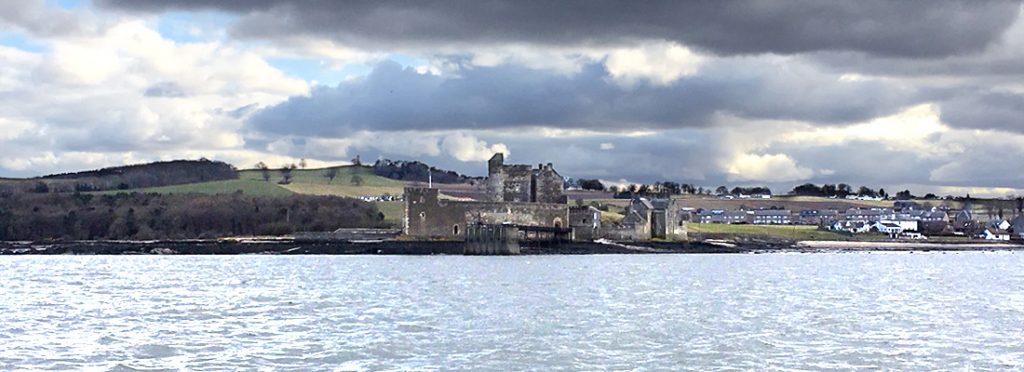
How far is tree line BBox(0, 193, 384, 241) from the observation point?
89.2m

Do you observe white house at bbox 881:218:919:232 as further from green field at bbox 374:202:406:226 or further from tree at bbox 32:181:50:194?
tree at bbox 32:181:50:194

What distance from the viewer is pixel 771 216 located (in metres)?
144

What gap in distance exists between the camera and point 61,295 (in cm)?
3697

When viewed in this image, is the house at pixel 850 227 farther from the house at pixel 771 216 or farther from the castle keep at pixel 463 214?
the castle keep at pixel 463 214

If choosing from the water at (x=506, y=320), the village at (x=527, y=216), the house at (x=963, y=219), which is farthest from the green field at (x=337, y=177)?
the water at (x=506, y=320)

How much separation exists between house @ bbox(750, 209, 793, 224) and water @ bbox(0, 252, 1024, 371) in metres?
89.3

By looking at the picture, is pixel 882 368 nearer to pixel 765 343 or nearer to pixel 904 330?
pixel 765 343

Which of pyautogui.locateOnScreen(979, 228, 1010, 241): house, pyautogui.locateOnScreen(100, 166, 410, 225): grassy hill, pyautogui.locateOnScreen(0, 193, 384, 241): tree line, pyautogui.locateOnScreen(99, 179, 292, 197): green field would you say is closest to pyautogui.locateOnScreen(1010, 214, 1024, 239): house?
pyautogui.locateOnScreen(979, 228, 1010, 241): house

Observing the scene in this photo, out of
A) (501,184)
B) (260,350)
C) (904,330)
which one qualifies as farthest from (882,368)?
(501,184)

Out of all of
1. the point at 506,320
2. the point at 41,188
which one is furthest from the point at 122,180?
the point at 506,320

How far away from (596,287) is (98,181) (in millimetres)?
91858

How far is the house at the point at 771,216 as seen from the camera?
14038 centimetres

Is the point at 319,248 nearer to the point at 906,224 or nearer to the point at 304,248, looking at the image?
the point at 304,248

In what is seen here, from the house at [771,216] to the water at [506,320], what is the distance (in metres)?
89.3
